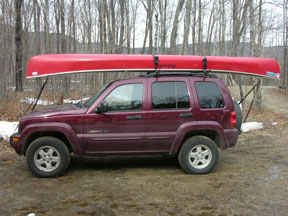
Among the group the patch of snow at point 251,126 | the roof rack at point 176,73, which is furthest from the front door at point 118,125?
the patch of snow at point 251,126

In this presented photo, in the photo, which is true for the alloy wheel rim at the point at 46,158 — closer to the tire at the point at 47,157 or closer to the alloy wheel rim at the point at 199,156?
the tire at the point at 47,157

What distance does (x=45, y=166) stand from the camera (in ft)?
16.6

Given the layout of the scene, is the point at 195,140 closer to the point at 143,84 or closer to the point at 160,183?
the point at 160,183

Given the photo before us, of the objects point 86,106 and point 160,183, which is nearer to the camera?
point 160,183

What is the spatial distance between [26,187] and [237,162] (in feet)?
14.3

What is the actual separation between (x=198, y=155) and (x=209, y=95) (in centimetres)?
119

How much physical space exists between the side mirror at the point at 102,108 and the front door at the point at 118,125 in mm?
19

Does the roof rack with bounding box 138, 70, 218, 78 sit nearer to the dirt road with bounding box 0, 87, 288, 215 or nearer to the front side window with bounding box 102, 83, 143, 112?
the front side window with bounding box 102, 83, 143, 112

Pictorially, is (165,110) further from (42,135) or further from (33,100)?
(33,100)

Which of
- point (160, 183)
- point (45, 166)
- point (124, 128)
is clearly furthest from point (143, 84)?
point (45, 166)

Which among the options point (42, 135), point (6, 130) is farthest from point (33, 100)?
point (42, 135)

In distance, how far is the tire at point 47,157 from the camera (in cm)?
499

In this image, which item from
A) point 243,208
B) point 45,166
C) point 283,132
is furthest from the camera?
point 283,132

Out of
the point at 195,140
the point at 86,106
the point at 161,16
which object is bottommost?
the point at 195,140
